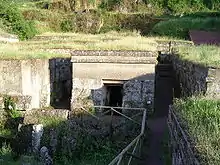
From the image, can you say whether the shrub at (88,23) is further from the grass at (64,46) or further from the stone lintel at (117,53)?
the stone lintel at (117,53)

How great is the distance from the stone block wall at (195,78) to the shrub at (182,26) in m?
8.03

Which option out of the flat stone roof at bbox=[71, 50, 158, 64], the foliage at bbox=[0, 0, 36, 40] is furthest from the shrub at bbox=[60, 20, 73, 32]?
the flat stone roof at bbox=[71, 50, 158, 64]

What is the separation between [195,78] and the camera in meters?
12.6

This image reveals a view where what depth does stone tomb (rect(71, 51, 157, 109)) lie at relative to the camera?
14.4 meters

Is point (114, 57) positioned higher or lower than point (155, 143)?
higher

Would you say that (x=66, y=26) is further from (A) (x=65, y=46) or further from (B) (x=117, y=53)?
(B) (x=117, y=53)

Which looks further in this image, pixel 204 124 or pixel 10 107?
pixel 10 107

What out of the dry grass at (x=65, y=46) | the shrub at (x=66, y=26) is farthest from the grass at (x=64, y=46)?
the shrub at (x=66, y=26)

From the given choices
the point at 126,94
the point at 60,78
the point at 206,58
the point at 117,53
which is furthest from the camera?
the point at 60,78

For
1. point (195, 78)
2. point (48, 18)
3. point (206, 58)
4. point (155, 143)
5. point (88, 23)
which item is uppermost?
point (48, 18)

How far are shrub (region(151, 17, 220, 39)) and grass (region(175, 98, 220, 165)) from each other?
16847mm

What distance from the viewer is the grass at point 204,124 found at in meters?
5.42

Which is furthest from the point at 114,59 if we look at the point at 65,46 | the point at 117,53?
the point at 65,46

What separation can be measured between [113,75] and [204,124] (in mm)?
7957
